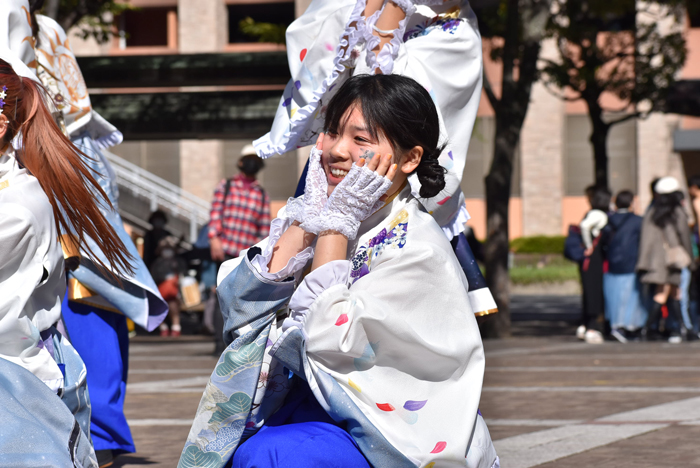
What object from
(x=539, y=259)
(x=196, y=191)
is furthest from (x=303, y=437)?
(x=196, y=191)

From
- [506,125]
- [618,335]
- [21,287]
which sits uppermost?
[506,125]

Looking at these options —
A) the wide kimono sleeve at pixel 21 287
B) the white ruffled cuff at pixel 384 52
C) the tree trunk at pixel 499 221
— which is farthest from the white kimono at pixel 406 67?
the tree trunk at pixel 499 221

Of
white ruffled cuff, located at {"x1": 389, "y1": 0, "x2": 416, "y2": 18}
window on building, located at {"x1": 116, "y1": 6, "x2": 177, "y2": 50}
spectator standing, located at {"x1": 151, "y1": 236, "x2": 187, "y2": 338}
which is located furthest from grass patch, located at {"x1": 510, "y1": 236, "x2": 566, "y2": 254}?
white ruffled cuff, located at {"x1": 389, "y1": 0, "x2": 416, "y2": 18}

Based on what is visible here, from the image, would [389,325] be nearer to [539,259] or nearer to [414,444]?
[414,444]

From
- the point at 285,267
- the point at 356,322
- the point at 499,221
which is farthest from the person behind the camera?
the point at 499,221

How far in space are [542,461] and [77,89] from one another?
8.12 ft

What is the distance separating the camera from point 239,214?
9211 mm

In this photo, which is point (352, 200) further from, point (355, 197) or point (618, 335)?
point (618, 335)

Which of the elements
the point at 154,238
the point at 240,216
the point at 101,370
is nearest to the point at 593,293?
the point at 240,216

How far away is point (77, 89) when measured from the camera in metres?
4.16

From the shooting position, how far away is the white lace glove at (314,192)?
2471 millimetres

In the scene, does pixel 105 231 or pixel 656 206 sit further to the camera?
pixel 656 206

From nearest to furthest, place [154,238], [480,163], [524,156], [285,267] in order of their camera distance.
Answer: [285,267]
[154,238]
[480,163]
[524,156]

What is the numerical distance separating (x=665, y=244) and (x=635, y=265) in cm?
43
